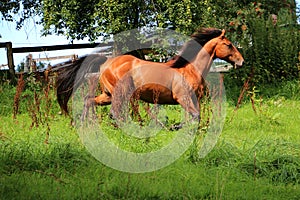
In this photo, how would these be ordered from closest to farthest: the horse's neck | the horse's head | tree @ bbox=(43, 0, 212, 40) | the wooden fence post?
the horse's neck < the horse's head < tree @ bbox=(43, 0, 212, 40) < the wooden fence post

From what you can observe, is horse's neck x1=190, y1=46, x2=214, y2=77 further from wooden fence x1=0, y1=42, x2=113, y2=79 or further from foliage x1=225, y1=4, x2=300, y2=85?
wooden fence x1=0, y1=42, x2=113, y2=79

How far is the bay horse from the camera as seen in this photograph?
7598 mm

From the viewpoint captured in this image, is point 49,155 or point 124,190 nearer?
point 124,190

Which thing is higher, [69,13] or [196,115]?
[69,13]

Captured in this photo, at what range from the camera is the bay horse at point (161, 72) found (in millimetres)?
7598

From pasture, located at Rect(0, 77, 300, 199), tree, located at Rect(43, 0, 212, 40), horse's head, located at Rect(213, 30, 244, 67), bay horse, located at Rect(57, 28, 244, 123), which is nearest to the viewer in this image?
pasture, located at Rect(0, 77, 300, 199)

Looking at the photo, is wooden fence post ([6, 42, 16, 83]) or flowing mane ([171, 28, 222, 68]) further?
wooden fence post ([6, 42, 16, 83])

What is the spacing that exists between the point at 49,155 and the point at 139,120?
1175 mm

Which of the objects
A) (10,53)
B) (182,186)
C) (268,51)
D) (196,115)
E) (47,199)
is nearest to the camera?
(47,199)

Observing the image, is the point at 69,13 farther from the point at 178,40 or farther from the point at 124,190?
the point at 124,190

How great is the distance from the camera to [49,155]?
16.5ft

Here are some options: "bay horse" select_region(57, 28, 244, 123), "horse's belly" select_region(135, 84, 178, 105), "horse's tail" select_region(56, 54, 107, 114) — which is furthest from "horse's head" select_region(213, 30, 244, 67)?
"horse's tail" select_region(56, 54, 107, 114)

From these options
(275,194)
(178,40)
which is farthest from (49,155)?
(178,40)

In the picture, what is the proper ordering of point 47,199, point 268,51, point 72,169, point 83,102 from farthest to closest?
point 268,51 < point 83,102 < point 72,169 < point 47,199
